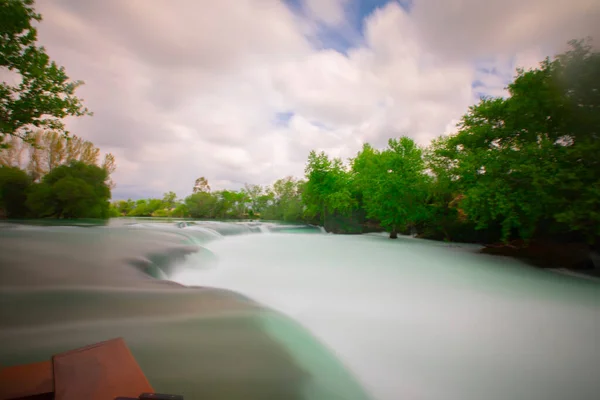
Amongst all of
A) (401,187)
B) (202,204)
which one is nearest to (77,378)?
(401,187)

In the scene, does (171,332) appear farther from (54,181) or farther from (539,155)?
(54,181)

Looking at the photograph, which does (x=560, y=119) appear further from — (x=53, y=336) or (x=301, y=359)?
(x=53, y=336)

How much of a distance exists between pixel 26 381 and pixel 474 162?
11.1m

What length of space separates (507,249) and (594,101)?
22.2 feet

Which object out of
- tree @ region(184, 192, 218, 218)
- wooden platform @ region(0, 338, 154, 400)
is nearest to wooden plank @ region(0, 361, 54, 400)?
wooden platform @ region(0, 338, 154, 400)

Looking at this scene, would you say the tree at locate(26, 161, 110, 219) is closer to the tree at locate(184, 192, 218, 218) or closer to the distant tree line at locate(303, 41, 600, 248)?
the distant tree line at locate(303, 41, 600, 248)

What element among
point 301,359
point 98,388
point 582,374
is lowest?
point 582,374

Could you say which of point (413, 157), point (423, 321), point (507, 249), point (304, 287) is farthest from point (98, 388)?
point (413, 157)

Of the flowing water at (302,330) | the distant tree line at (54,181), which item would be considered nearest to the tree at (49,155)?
the distant tree line at (54,181)

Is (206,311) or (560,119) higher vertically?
(560,119)

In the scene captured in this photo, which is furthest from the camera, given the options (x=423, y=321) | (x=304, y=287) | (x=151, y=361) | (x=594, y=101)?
(x=594, y=101)

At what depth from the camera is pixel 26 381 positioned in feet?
3.59

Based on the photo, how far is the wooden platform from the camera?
1.06 meters

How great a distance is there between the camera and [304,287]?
5.61 metres
